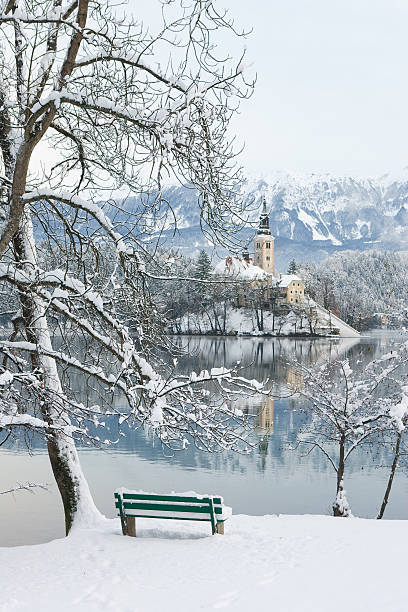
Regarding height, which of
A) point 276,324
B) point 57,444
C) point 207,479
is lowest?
point 276,324

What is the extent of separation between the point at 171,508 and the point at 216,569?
1418mm

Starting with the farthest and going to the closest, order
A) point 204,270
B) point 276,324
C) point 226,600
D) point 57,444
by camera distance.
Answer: point 276,324
point 204,270
point 57,444
point 226,600

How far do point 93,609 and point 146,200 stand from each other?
12.5ft

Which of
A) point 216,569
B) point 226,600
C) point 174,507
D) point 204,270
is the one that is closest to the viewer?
point 226,600

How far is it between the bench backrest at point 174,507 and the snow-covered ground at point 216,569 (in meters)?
0.29

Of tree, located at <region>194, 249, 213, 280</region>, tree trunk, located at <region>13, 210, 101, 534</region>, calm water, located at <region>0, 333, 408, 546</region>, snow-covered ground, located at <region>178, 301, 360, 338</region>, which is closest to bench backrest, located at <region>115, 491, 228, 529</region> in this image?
tree trunk, located at <region>13, 210, 101, 534</region>

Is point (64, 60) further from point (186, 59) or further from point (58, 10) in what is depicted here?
point (186, 59)

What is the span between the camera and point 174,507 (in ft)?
26.0

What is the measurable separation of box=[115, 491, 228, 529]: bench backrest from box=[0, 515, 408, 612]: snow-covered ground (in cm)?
29

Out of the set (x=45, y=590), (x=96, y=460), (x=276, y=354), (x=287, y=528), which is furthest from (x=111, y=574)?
(x=276, y=354)

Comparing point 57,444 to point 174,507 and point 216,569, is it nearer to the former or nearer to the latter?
point 174,507

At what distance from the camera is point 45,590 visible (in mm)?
6117

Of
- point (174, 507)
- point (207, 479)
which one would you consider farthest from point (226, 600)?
point (207, 479)

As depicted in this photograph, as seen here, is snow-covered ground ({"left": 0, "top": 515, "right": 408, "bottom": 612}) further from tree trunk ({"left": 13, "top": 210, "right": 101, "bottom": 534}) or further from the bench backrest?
tree trunk ({"left": 13, "top": 210, "right": 101, "bottom": 534})
